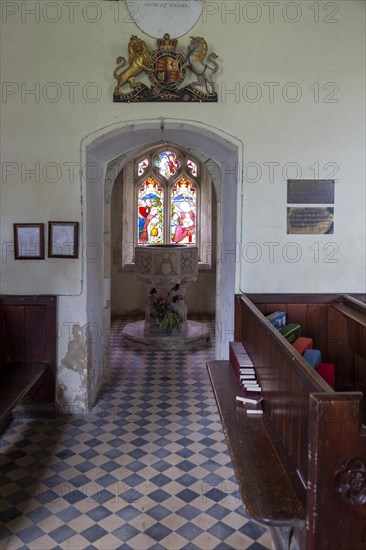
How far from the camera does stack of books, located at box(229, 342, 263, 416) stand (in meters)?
4.05

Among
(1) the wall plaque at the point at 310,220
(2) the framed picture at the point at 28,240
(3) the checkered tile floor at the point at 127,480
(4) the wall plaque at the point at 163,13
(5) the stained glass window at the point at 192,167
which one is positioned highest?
(4) the wall plaque at the point at 163,13

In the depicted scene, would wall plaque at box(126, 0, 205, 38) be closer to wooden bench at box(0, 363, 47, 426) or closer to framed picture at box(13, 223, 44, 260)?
framed picture at box(13, 223, 44, 260)

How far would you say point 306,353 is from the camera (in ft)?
16.0

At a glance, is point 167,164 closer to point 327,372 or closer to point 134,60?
point 134,60

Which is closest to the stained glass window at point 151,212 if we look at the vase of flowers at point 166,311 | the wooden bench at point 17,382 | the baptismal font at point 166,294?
the baptismal font at point 166,294

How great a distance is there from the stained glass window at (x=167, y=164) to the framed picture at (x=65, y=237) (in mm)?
5984

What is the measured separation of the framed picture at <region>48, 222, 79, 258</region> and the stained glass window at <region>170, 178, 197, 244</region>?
5.85m

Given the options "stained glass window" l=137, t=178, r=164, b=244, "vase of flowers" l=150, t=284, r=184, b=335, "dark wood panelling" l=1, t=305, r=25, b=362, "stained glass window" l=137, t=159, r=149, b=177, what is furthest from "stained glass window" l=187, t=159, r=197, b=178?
"dark wood panelling" l=1, t=305, r=25, b=362

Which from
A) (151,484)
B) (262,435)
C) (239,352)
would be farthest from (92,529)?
(239,352)

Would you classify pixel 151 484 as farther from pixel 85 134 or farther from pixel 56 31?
pixel 56 31

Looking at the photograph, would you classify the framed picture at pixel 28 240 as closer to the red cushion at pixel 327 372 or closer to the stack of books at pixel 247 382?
the stack of books at pixel 247 382

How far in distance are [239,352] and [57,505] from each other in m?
1.94

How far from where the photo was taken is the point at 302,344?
504cm

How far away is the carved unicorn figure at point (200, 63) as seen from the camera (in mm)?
5418
